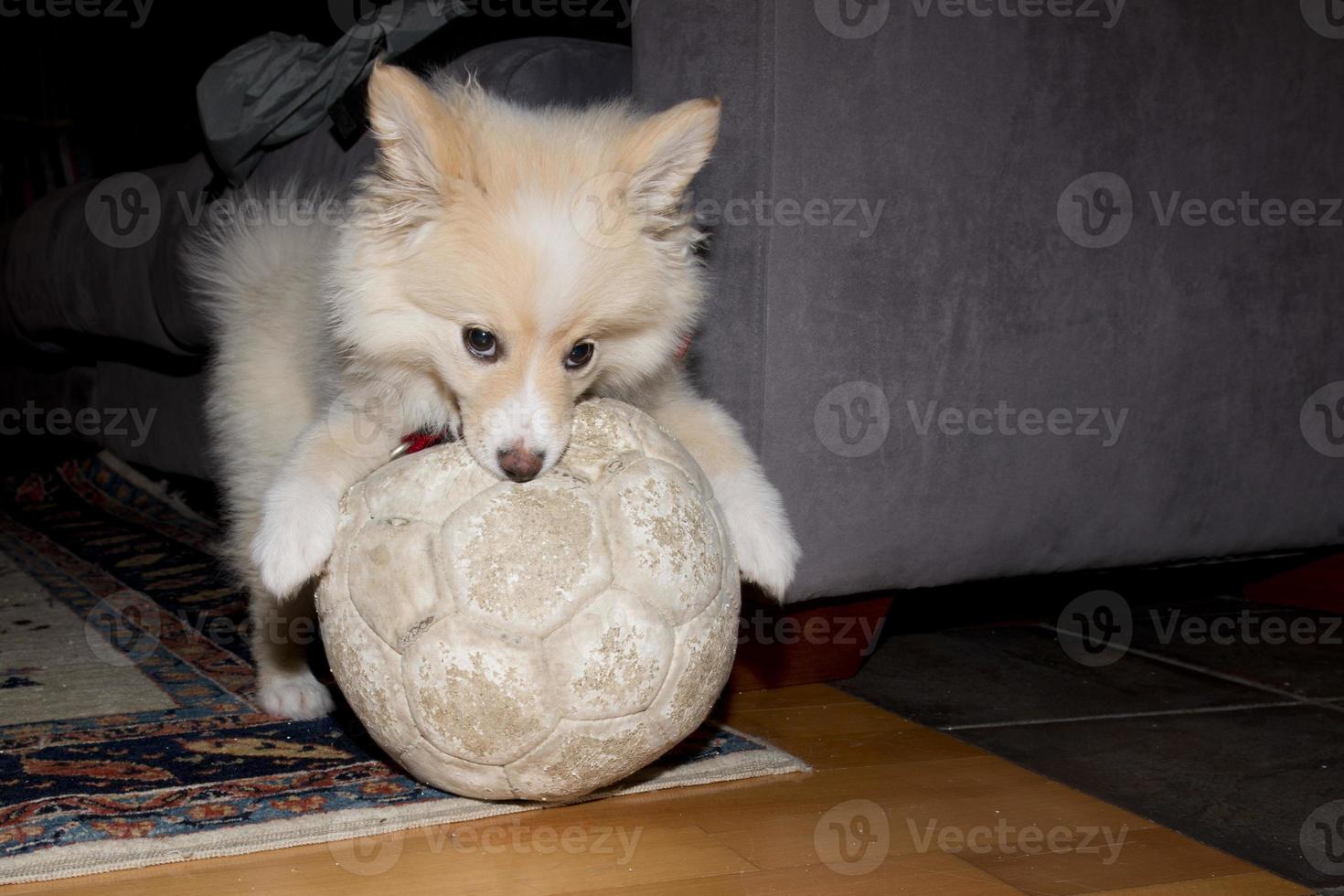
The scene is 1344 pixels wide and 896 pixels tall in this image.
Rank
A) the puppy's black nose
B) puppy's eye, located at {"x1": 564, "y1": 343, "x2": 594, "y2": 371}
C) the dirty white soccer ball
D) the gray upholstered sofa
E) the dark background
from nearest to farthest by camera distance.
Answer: the dirty white soccer ball < the puppy's black nose < puppy's eye, located at {"x1": 564, "y1": 343, "x2": 594, "y2": 371} < the gray upholstered sofa < the dark background

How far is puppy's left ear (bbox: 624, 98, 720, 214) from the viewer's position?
5.21 feet

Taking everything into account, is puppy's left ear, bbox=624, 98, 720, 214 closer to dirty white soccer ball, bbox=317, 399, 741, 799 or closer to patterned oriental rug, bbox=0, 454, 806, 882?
dirty white soccer ball, bbox=317, 399, 741, 799

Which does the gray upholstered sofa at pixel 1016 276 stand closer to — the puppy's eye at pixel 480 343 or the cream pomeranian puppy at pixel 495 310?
the cream pomeranian puppy at pixel 495 310

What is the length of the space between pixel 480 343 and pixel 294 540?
1.23ft

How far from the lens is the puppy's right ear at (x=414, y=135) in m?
1.53

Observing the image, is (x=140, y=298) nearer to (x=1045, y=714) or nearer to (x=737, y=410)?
(x=737, y=410)

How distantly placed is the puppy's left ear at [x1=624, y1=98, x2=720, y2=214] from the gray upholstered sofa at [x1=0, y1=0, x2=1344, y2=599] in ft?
0.74

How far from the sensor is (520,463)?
4.87ft

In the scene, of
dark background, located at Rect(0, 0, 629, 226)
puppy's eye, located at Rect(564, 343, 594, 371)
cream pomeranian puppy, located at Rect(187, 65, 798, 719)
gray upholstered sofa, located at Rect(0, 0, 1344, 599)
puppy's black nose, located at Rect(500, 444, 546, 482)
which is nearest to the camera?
puppy's black nose, located at Rect(500, 444, 546, 482)

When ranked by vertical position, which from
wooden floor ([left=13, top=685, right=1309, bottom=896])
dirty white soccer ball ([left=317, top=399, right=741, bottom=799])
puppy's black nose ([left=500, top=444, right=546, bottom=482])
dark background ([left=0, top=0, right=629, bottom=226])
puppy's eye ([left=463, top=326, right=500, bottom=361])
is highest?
dark background ([left=0, top=0, right=629, bottom=226])

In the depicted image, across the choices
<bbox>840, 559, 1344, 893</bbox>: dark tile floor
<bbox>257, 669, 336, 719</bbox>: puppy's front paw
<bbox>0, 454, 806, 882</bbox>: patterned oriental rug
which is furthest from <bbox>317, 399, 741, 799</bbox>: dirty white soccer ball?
<bbox>840, 559, 1344, 893</bbox>: dark tile floor

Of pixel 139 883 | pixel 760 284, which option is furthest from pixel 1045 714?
pixel 139 883

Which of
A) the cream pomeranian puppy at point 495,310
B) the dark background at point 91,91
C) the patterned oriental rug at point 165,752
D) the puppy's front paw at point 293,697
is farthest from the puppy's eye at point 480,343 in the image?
the dark background at point 91,91

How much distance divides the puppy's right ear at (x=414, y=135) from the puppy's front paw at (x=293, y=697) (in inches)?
35.3
